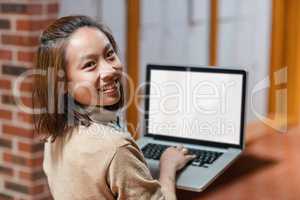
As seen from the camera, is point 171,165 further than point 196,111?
No

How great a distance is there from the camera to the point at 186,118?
179 centimetres

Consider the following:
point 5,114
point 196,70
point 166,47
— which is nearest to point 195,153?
point 196,70

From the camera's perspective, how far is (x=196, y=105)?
1.80m

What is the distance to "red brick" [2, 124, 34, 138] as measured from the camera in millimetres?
1966

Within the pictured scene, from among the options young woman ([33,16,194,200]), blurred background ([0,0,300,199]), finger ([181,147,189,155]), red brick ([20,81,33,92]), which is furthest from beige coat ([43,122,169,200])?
red brick ([20,81,33,92])

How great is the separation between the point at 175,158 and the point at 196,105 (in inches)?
12.8

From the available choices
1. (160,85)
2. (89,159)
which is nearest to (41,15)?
(160,85)

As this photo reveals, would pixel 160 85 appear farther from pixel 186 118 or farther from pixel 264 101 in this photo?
pixel 264 101

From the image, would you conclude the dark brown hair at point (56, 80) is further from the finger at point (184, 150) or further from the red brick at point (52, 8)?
the red brick at point (52, 8)

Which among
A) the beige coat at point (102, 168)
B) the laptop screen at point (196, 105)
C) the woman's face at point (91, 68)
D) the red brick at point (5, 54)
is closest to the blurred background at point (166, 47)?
the red brick at point (5, 54)

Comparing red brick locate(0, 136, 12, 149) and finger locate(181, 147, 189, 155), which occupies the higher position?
finger locate(181, 147, 189, 155)

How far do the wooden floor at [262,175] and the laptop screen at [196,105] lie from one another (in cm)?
12

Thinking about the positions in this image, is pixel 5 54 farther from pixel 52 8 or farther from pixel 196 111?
pixel 196 111

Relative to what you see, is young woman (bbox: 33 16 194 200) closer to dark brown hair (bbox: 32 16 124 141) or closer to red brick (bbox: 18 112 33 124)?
dark brown hair (bbox: 32 16 124 141)
